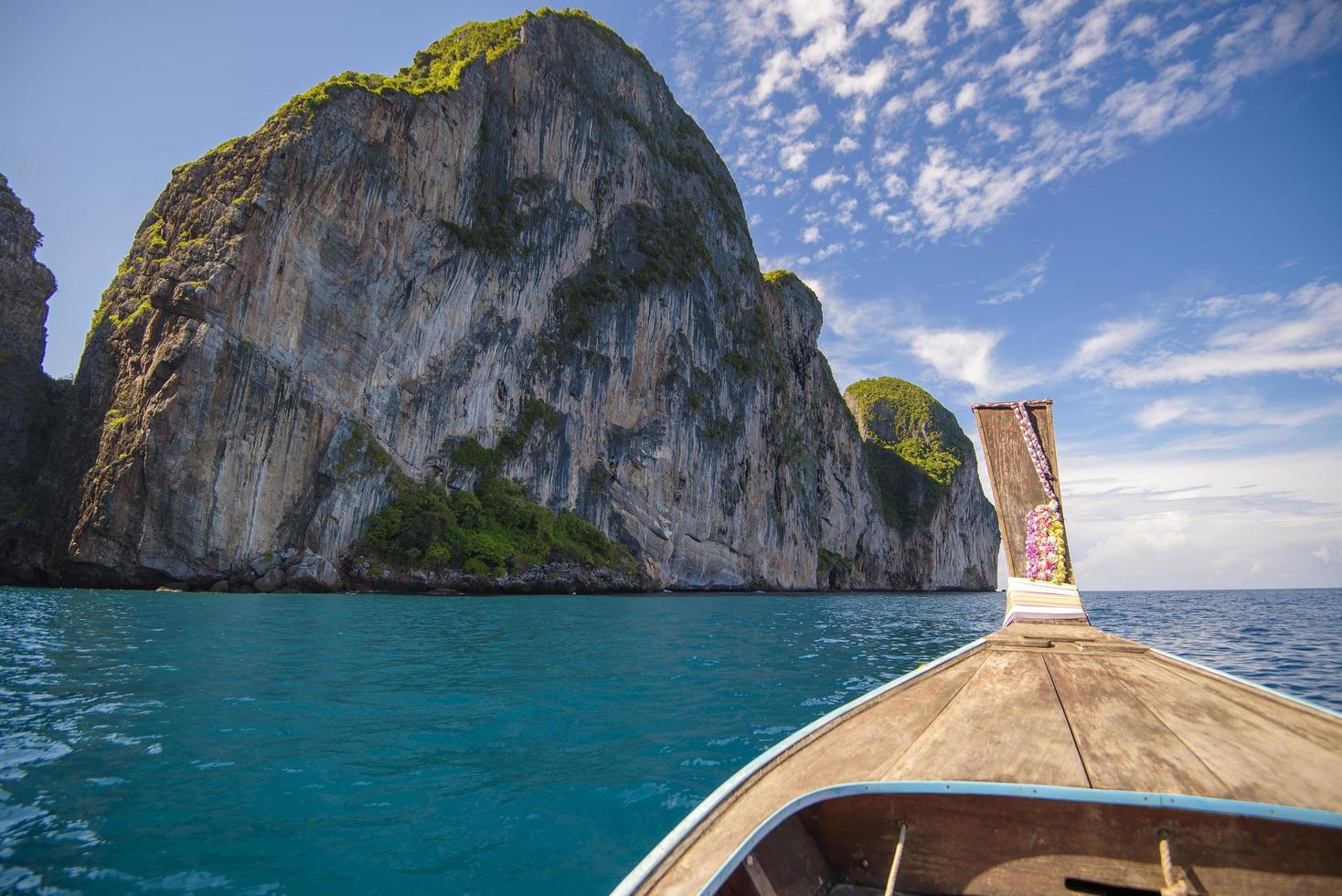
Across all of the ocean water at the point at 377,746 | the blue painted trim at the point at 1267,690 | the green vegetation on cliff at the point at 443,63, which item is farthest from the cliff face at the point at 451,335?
the blue painted trim at the point at 1267,690

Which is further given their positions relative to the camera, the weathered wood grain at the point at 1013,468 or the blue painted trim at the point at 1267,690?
the weathered wood grain at the point at 1013,468

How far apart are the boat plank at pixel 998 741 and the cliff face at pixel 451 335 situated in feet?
133

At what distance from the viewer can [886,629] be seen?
74.3ft

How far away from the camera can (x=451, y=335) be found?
4650 cm

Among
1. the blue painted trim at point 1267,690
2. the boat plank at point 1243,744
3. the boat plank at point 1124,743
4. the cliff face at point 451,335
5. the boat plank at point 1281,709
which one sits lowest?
the boat plank at point 1124,743

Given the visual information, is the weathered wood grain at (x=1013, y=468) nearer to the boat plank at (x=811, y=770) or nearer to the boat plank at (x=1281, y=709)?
the boat plank at (x=1281, y=709)

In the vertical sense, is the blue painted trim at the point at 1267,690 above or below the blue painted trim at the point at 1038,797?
above

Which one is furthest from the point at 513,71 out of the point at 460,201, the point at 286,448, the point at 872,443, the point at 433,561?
the point at 872,443

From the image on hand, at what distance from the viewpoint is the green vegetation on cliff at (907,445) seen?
10312 centimetres

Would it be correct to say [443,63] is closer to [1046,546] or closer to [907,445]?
[1046,546]

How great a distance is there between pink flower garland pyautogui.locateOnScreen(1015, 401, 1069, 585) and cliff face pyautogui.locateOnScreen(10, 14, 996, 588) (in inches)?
1531

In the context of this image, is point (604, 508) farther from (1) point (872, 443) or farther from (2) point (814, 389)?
(1) point (872, 443)

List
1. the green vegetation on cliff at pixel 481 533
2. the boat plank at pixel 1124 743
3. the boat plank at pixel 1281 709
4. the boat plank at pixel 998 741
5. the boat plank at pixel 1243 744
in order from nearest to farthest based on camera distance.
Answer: the boat plank at pixel 1243 744 < the boat plank at pixel 1124 743 < the boat plank at pixel 998 741 < the boat plank at pixel 1281 709 < the green vegetation on cliff at pixel 481 533

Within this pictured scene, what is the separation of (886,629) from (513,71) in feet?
165
